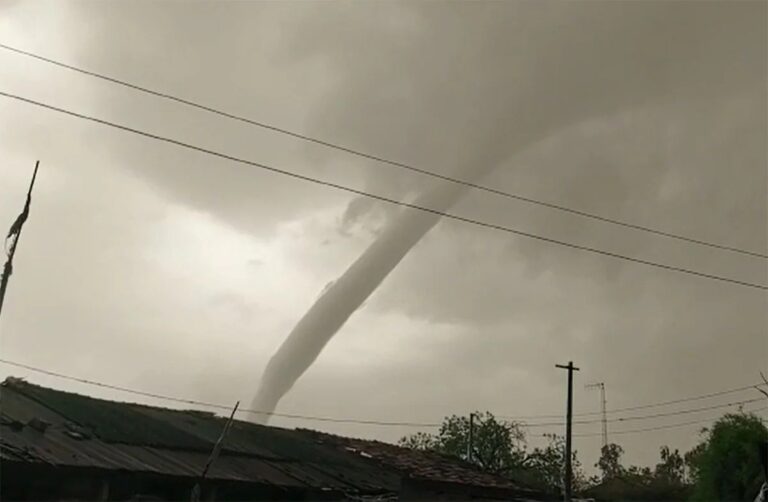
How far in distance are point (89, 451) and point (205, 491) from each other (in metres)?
3.45

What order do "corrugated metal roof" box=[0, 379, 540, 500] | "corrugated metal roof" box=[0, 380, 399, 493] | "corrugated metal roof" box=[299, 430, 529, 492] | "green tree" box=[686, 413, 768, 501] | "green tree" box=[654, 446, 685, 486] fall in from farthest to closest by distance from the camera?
"green tree" box=[654, 446, 685, 486] → "green tree" box=[686, 413, 768, 501] → "corrugated metal roof" box=[299, 430, 529, 492] → "corrugated metal roof" box=[0, 379, 540, 500] → "corrugated metal roof" box=[0, 380, 399, 493]

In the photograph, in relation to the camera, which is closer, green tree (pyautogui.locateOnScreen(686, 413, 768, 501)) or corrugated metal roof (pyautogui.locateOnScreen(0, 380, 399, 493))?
corrugated metal roof (pyautogui.locateOnScreen(0, 380, 399, 493))

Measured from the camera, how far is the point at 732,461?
43656 mm

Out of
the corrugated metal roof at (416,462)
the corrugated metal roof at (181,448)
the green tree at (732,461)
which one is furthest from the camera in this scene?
the green tree at (732,461)

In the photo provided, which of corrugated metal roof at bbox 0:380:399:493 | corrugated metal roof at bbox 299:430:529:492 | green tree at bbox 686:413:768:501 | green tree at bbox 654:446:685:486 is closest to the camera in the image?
corrugated metal roof at bbox 0:380:399:493

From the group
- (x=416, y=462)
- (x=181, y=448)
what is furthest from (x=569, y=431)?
(x=181, y=448)

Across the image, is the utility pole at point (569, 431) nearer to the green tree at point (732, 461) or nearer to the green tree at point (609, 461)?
the green tree at point (732, 461)

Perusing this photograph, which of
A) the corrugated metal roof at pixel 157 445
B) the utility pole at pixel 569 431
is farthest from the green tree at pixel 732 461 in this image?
the corrugated metal roof at pixel 157 445

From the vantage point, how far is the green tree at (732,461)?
42.4 m

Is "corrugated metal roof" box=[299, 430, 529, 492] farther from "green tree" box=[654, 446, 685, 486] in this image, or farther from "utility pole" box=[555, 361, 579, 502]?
"green tree" box=[654, 446, 685, 486]

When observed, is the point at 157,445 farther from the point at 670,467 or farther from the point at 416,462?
the point at 670,467

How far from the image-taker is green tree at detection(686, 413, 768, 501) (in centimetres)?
4241

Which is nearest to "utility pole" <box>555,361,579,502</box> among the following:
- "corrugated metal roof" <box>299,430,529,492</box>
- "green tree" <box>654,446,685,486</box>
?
"corrugated metal roof" <box>299,430,529,492</box>

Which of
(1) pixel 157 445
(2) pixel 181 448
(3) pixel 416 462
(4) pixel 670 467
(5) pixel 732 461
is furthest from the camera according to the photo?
(4) pixel 670 467
